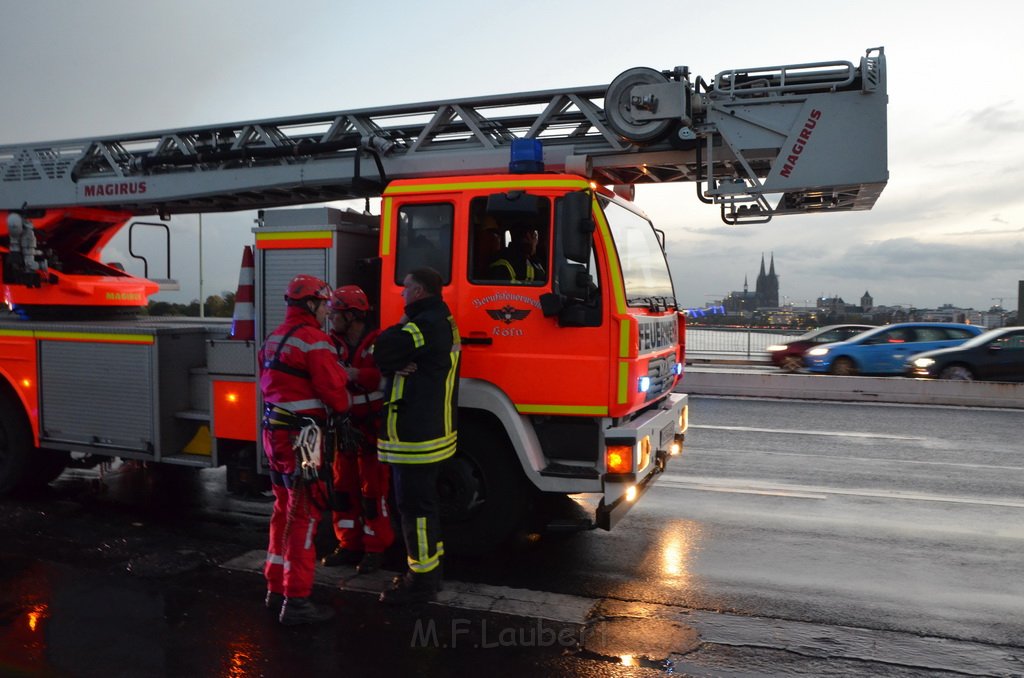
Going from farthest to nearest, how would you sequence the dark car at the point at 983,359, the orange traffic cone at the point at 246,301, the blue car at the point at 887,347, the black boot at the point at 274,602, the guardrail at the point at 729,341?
the guardrail at the point at 729,341 < the blue car at the point at 887,347 < the dark car at the point at 983,359 < the orange traffic cone at the point at 246,301 < the black boot at the point at 274,602

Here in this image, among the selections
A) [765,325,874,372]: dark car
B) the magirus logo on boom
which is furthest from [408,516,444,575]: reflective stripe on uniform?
[765,325,874,372]: dark car

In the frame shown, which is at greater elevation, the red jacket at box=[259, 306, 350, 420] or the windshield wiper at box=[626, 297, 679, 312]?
the windshield wiper at box=[626, 297, 679, 312]

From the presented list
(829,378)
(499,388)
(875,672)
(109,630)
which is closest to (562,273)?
(499,388)

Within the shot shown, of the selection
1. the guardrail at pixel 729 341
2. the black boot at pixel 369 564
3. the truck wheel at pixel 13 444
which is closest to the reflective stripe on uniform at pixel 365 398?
the black boot at pixel 369 564

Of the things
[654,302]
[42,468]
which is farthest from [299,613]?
[42,468]

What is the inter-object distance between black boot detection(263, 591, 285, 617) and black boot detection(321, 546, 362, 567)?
656 millimetres

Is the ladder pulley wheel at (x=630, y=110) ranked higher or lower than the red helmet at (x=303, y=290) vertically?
higher

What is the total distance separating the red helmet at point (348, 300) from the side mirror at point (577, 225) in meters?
1.36

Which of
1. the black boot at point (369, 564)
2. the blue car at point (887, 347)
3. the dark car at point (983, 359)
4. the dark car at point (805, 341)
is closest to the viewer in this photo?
the black boot at point (369, 564)

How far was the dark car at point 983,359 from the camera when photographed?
46.9 feet

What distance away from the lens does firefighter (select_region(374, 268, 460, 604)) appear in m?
4.25

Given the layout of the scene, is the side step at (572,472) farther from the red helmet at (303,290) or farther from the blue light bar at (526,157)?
the blue light bar at (526,157)

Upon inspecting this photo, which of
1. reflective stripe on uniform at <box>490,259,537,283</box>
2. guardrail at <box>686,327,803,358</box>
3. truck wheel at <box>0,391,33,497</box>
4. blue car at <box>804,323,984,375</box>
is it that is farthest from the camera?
guardrail at <box>686,327,803,358</box>

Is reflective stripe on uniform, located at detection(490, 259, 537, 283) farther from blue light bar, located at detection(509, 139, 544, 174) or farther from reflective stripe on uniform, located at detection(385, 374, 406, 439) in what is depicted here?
reflective stripe on uniform, located at detection(385, 374, 406, 439)
